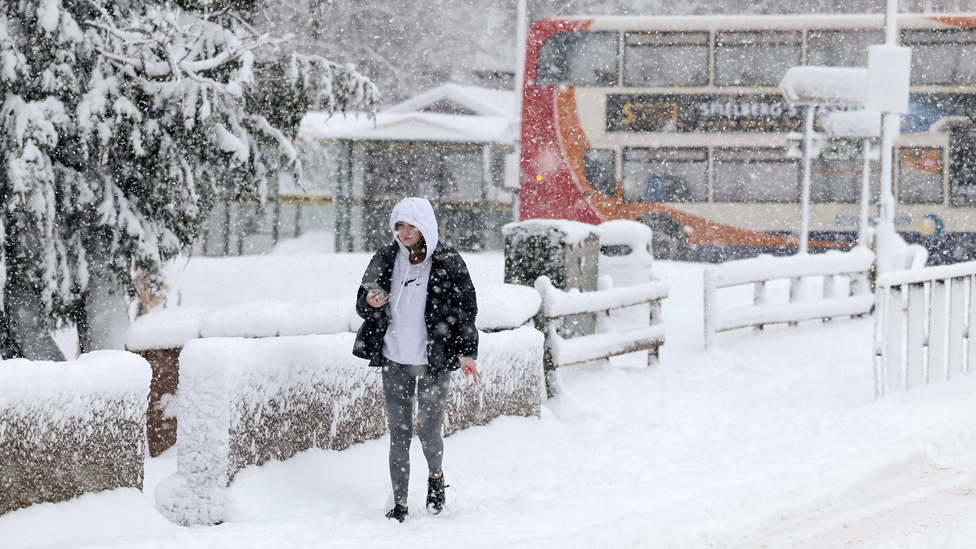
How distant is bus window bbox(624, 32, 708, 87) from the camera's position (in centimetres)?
1791

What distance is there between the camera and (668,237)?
19328mm

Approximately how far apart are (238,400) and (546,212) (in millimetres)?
14517

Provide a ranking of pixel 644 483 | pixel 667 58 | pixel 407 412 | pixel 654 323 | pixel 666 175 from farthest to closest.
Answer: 1. pixel 666 175
2. pixel 667 58
3. pixel 654 323
4. pixel 644 483
5. pixel 407 412

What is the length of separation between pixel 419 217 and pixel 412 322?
486mm

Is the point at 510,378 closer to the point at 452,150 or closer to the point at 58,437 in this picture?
the point at 58,437

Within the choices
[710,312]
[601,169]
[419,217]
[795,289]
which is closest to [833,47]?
[601,169]

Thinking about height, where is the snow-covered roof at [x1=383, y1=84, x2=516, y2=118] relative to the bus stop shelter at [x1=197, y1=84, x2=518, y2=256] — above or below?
above

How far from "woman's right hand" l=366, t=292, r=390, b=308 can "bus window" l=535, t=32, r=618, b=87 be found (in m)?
14.1

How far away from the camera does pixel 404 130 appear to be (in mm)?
22047

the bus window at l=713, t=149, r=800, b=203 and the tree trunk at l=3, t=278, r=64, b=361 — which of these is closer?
the tree trunk at l=3, t=278, r=64, b=361

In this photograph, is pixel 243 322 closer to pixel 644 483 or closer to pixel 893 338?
pixel 644 483

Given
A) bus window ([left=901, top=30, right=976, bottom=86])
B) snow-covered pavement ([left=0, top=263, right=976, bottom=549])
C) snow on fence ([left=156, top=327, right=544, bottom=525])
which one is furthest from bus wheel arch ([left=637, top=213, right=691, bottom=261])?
snow on fence ([left=156, top=327, right=544, bottom=525])

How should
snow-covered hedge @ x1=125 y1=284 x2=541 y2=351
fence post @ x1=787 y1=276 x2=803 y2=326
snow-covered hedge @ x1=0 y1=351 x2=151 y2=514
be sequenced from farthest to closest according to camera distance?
fence post @ x1=787 y1=276 x2=803 y2=326, snow-covered hedge @ x1=125 y1=284 x2=541 y2=351, snow-covered hedge @ x1=0 y1=351 x2=151 y2=514

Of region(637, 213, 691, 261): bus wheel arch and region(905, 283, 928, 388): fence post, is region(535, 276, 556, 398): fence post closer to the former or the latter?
region(905, 283, 928, 388): fence post
